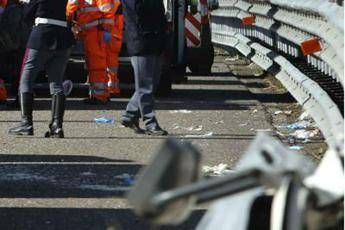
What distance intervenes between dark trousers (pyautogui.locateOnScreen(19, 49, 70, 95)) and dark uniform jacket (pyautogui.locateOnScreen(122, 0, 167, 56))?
2.29 feet

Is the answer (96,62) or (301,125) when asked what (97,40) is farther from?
(301,125)

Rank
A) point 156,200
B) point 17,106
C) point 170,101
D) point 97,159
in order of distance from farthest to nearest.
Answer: point 170,101, point 17,106, point 97,159, point 156,200

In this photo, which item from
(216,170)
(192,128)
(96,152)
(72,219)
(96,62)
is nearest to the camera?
(72,219)

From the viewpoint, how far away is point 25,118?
10.1 meters

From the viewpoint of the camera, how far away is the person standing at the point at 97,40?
1273cm

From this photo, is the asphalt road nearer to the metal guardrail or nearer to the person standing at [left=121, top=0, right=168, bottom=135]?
the person standing at [left=121, top=0, right=168, bottom=135]

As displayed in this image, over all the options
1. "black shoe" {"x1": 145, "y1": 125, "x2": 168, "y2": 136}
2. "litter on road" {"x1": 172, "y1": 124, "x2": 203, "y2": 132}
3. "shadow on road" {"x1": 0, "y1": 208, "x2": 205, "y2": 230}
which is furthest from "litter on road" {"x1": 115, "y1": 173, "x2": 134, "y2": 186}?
"litter on road" {"x1": 172, "y1": 124, "x2": 203, "y2": 132}

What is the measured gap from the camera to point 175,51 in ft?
46.3

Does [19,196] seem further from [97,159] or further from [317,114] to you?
[317,114]

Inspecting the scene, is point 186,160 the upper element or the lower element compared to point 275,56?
upper

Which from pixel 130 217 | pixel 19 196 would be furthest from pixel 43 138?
pixel 130 217

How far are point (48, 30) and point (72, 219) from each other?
11.7 feet

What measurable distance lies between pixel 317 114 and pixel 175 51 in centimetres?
576

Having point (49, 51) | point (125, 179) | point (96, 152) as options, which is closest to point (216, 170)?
point (125, 179)
